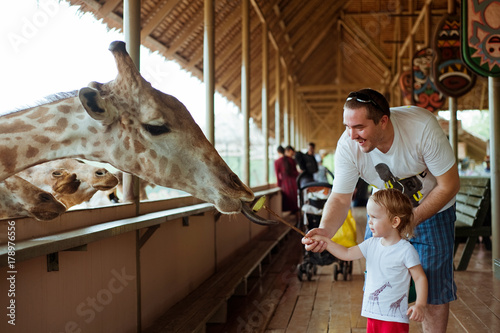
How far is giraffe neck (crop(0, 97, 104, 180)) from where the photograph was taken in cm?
204

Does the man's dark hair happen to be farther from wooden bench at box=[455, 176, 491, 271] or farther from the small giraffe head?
wooden bench at box=[455, 176, 491, 271]

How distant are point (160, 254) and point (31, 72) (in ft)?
5.02

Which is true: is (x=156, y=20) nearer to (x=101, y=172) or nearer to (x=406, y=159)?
(x=101, y=172)

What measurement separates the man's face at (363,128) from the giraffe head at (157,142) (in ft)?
1.99

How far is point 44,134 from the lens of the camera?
2.12 m

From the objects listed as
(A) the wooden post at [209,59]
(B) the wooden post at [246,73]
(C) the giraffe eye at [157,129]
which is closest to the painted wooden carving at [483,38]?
(A) the wooden post at [209,59]

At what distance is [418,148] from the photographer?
2551 millimetres

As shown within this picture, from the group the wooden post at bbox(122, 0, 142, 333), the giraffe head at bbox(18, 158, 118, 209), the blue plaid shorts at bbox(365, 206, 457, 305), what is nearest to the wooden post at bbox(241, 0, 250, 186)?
the wooden post at bbox(122, 0, 142, 333)

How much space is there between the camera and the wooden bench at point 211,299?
3385 mm

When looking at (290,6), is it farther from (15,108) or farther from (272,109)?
(15,108)

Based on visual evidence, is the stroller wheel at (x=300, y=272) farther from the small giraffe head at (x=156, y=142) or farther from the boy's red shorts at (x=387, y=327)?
the small giraffe head at (x=156, y=142)

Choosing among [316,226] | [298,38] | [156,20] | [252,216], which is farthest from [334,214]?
[298,38]

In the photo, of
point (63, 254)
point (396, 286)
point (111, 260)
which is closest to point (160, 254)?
point (111, 260)

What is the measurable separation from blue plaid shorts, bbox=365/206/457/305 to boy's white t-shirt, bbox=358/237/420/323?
221 millimetres
